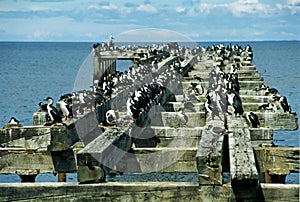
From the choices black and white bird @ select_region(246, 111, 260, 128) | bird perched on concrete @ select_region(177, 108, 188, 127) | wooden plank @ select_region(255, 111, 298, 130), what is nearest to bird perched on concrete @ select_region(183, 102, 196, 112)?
bird perched on concrete @ select_region(177, 108, 188, 127)

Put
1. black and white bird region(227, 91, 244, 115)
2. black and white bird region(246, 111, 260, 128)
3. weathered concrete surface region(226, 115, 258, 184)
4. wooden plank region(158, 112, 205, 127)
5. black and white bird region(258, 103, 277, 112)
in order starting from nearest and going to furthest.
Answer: weathered concrete surface region(226, 115, 258, 184) → black and white bird region(246, 111, 260, 128) → black and white bird region(227, 91, 244, 115) → wooden plank region(158, 112, 205, 127) → black and white bird region(258, 103, 277, 112)

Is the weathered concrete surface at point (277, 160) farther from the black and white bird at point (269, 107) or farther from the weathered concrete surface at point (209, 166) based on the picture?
the black and white bird at point (269, 107)

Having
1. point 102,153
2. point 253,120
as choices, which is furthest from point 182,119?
point 102,153

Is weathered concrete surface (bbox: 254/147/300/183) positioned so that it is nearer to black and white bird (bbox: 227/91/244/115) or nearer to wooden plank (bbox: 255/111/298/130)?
black and white bird (bbox: 227/91/244/115)

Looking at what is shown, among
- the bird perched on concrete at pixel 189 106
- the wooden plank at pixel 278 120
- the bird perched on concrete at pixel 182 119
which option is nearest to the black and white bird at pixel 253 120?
the wooden plank at pixel 278 120

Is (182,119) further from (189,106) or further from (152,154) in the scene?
(152,154)

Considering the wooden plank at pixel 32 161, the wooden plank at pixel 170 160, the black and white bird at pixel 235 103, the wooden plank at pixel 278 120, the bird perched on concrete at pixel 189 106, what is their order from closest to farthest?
the wooden plank at pixel 170 160
the wooden plank at pixel 32 161
the black and white bird at pixel 235 103
the wooden plank at pixel 278 120
the bird perched on concrete at pixel 189 106

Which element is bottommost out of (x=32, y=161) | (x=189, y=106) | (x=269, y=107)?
(x=32, y=161)

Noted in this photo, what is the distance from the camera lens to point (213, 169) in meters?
8.34

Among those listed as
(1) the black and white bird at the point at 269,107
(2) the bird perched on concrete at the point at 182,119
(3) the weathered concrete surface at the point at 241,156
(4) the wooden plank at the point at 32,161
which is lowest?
(4) the wooden plank at the point at 32,161

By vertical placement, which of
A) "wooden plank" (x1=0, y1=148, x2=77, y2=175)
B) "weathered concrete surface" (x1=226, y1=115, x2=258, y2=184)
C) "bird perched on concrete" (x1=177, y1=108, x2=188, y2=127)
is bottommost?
→ "wooden plank" (x1=0, y1=148, x2=77, y2=175)

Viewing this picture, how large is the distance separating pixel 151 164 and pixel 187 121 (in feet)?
17.3

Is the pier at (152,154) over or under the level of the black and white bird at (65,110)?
under


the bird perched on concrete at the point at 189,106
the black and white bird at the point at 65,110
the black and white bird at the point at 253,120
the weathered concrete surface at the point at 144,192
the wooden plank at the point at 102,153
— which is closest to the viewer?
the weathered concrete surface at the point at 144,192
